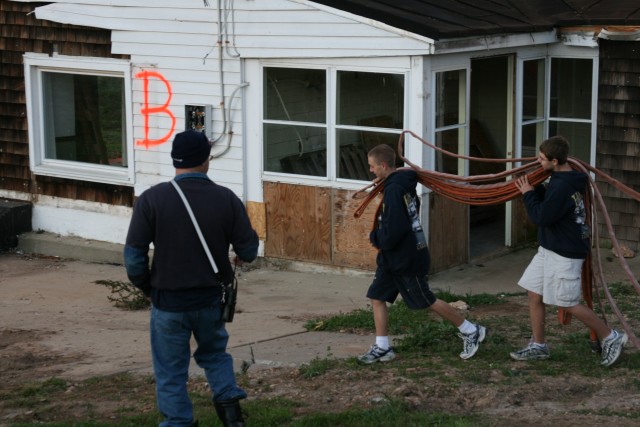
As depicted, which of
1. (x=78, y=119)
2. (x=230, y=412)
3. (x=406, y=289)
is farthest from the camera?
(x=78, y=119)

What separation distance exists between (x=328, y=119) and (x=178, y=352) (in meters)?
5.83

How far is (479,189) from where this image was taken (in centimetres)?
796

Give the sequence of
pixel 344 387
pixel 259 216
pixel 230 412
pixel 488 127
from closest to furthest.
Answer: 1. pixel 230 412
2. pixel 344 387
3. pixel 259 216
4. pixel 488 127

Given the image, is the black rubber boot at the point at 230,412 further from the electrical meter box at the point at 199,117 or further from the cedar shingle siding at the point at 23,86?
the cedar shingle siding at the point at 23,86

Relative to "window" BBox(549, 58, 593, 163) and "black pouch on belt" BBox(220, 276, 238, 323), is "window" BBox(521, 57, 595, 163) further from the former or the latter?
"black pouch on belt" BBox(220, 276, 238, 323)

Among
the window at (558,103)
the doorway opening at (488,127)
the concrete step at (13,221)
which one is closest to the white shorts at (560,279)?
the window at (558,103)

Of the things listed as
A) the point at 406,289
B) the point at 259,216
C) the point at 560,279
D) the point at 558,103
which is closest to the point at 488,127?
the point at 558,103

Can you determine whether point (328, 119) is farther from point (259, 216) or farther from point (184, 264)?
point (184, 264)

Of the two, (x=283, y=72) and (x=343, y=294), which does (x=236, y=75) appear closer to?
(x=283, y=72)

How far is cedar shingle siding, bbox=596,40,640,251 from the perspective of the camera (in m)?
11.8

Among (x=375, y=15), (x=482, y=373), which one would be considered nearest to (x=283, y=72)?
(x=375, y=15)

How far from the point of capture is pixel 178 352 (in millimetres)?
5859

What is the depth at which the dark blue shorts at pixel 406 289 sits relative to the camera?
7457 mm

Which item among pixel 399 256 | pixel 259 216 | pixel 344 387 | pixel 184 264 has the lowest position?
pixel 344 387
